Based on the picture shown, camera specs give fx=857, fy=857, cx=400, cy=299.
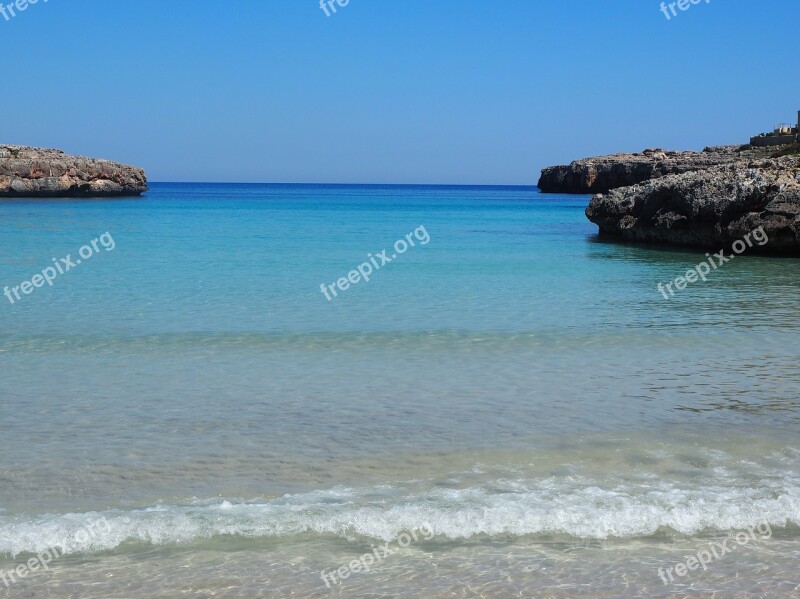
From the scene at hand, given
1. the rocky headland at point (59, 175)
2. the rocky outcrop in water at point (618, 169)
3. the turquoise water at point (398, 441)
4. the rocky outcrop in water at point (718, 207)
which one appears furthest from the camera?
the rocky outcrop in water at point (618, 169)

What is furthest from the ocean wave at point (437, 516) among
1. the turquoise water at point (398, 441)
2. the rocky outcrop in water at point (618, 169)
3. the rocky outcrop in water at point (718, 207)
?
the rocky outcrop in water at point (618, 169)

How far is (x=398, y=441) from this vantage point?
7.88 metres

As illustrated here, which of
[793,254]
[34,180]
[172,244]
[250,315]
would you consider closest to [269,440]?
[250,315]

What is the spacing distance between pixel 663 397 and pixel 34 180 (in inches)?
4007

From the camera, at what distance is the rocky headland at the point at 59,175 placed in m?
98.3

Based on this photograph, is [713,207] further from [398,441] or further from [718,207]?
[398,441]

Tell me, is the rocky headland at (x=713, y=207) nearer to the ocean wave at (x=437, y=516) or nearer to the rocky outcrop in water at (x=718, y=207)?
the rocky outcrop in water at (x=718, y=207)

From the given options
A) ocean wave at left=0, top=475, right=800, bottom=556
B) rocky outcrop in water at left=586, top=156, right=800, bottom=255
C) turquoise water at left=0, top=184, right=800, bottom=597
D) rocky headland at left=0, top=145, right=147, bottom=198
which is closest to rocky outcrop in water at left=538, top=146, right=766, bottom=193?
rocky headland at left=0, top=145, right=147, bottom=198

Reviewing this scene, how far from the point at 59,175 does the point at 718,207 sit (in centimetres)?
9011

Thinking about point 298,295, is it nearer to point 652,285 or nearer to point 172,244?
point 652,285

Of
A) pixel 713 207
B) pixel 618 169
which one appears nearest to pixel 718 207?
pixel 713 207

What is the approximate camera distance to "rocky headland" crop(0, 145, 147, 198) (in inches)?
3871

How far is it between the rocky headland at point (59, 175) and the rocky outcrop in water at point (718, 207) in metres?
83.7

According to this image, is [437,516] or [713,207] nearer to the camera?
[437,516]
